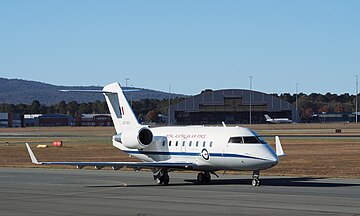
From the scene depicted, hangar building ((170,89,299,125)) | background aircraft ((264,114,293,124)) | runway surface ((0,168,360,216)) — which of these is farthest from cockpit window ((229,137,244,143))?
hangar building ((170,89,299,125))

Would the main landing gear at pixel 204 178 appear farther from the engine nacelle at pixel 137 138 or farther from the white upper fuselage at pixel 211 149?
the engine nacelle at pixel 137 138

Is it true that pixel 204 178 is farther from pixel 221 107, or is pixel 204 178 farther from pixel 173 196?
pixel 221 107

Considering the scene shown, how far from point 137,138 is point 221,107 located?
145510 mm

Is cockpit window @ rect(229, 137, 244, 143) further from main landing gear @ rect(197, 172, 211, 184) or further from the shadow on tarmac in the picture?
main landing gear @ rect(197, 172, 211, 184)

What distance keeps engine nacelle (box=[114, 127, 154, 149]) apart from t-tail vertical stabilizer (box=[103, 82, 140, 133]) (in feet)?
6.05

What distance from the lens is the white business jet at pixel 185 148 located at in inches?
1250

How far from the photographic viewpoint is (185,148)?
113 ft

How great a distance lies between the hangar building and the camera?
7065 inches

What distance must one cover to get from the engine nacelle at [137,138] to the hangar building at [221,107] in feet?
464

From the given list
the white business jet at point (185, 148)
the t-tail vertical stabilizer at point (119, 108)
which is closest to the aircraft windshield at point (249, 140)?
the white business jet at point (185, 148)

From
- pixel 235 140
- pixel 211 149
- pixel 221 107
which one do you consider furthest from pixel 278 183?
pixel 221 107

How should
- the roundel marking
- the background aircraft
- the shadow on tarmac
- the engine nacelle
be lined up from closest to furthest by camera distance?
the shadow on tarmac < the roundel marking < the engine nacelle < the background aircraft

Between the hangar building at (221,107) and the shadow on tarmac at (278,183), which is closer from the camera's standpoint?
the shadow on tarmac at (278,183)

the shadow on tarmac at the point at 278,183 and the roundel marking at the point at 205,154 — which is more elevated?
the roundel marking at the point at 205,154
